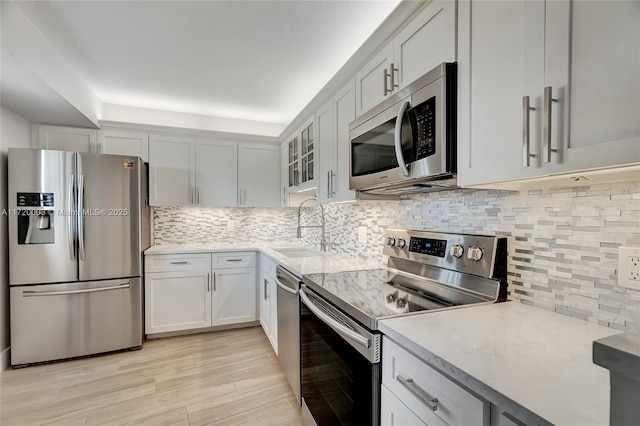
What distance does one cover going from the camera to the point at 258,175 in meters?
3.68

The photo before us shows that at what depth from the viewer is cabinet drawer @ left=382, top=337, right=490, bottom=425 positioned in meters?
0.68

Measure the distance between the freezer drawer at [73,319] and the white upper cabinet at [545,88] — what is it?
2.98 meters

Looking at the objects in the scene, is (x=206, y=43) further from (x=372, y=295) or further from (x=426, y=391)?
(x=426, y=391)

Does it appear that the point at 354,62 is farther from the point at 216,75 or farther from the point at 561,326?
the point at 561,326

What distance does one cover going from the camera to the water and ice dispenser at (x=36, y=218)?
2.46 meters

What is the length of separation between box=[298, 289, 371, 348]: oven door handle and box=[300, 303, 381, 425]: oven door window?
5cm

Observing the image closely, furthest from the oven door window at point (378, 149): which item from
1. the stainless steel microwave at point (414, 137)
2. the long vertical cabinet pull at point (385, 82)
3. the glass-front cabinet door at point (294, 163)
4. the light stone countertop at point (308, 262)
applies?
the glass-front cabinet door at point (294, 163)

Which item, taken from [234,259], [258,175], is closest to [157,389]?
[234,259]

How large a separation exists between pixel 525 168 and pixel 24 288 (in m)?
3.48

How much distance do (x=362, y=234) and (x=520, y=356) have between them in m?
1.62

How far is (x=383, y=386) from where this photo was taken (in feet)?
3.25

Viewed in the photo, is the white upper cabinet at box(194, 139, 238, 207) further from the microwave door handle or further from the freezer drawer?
the microwave door handle

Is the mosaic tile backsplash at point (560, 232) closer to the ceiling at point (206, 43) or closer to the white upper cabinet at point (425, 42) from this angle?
the white upper cabinet at point (425, 42)

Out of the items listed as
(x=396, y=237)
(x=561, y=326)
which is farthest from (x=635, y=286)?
(x=396, y=237)
